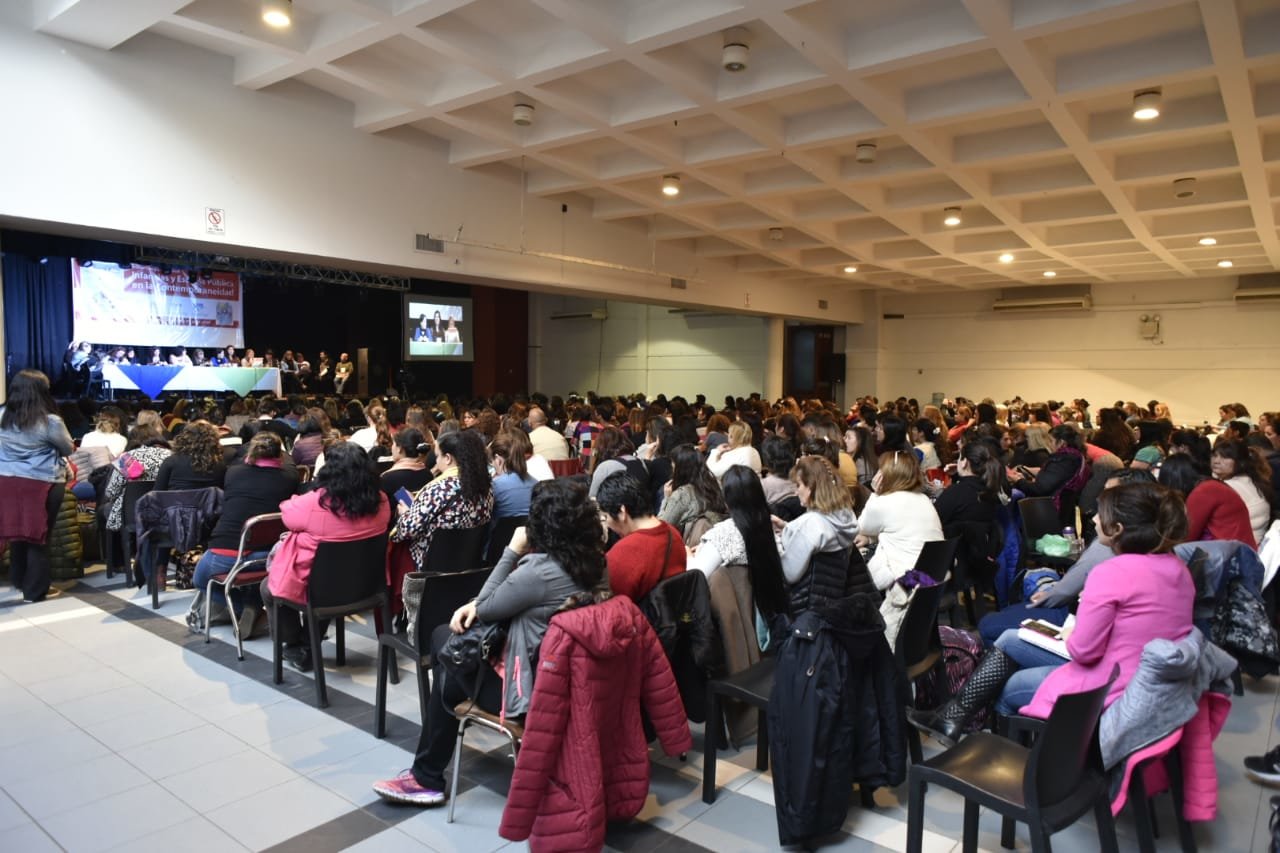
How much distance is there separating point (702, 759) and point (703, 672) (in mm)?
410

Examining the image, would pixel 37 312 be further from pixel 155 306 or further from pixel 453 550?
pixel 453 550

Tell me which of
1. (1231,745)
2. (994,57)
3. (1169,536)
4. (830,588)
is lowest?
(1231,745)

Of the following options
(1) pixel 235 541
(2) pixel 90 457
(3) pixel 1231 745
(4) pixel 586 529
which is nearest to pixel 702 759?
(4) pixel 586 529

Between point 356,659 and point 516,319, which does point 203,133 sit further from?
point 516,319

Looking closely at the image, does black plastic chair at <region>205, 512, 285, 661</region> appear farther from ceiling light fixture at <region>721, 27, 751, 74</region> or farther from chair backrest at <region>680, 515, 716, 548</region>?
ceiling light fixture at <region>721, 27, 751, 74</region>

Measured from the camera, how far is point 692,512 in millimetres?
3695

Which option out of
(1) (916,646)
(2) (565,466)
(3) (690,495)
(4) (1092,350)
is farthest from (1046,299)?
(1) (916,646)

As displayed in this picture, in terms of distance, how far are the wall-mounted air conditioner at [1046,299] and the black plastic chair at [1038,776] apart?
14824 mm

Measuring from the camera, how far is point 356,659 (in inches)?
159

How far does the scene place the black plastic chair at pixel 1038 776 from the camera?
1865 mm

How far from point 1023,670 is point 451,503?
8.31 ft

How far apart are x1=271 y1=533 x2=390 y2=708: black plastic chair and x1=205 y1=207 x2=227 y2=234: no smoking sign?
4270mm

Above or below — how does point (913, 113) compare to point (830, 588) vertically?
above

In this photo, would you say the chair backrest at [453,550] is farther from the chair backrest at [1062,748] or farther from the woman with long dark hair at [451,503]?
the chair backrest at [1062,748]
